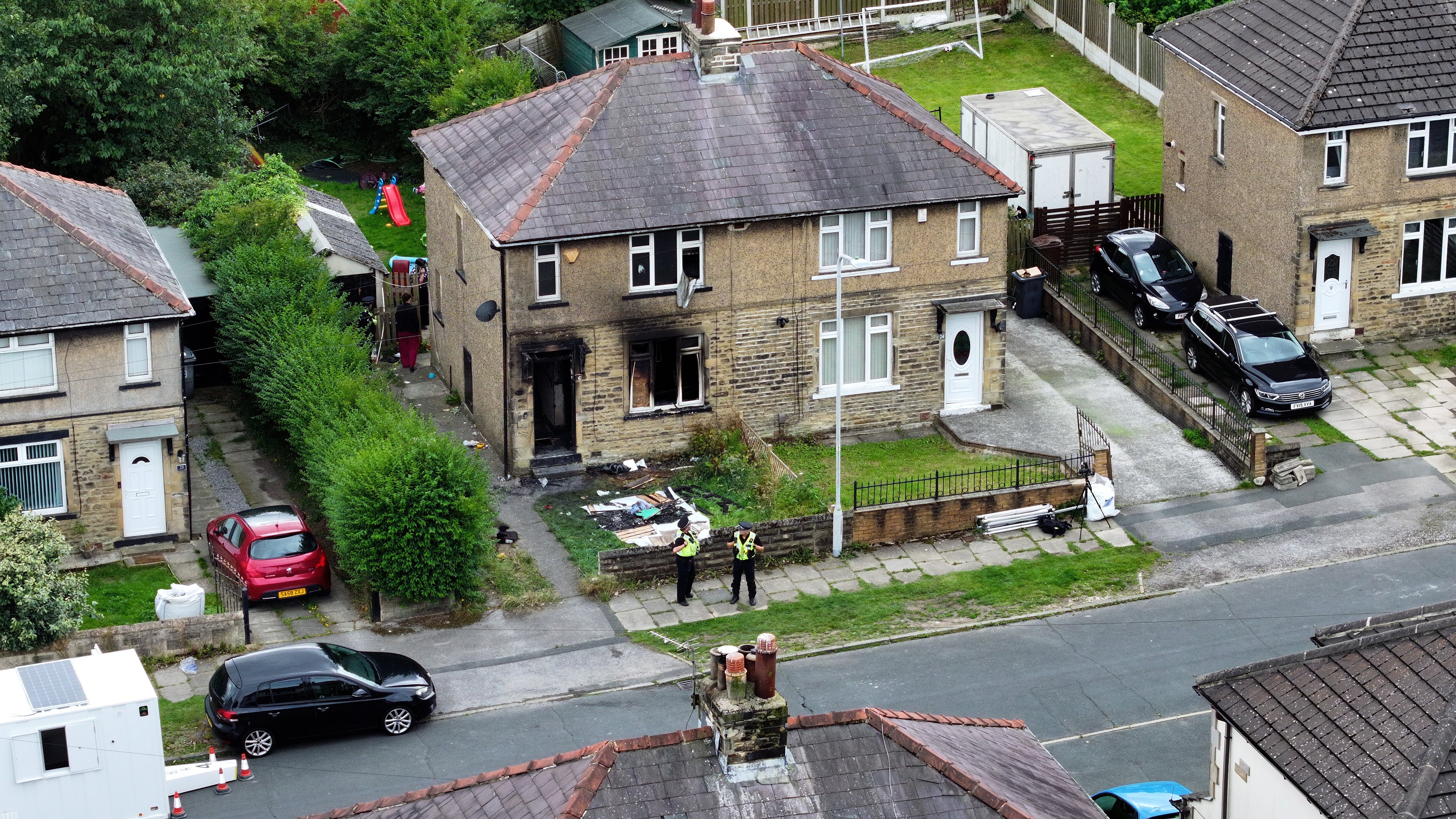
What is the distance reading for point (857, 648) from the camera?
1407 inches

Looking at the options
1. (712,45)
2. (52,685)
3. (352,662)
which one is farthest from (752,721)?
(712,45)

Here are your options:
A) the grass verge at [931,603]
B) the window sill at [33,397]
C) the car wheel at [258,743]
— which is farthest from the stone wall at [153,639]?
the grass verge at [931,603]

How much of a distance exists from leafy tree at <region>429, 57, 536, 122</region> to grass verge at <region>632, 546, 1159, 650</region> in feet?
69.6

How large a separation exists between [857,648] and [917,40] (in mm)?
31994

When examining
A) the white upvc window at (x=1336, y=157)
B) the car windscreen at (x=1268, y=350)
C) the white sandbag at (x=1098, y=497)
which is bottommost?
the white sandbag at (x=1098, y=497)

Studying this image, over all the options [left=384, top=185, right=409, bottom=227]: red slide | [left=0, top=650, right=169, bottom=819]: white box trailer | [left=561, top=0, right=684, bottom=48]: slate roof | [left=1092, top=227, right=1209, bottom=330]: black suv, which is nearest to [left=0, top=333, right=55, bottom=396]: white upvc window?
[left=0, top=650, right=169, bottom=819]: white box trailer

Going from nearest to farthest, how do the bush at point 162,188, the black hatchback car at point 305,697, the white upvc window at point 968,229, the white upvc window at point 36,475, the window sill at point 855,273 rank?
the black hatchback car at point 305,697
the white upvc window at point 36,475
the window sill at point 855,273
the white upvc window at point 968,229
the bush at point 162,188

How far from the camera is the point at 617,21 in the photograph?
60594 millimetres

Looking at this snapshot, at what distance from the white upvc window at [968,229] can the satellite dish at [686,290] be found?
5300 millimetres

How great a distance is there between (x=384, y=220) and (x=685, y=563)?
71.2 feet

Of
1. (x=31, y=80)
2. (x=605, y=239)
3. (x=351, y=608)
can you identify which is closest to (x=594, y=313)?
(x=605, y=239)

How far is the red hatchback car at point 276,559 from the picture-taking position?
36469mm

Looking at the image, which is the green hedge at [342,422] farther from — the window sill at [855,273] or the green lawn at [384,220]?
the window sill at [855,273]

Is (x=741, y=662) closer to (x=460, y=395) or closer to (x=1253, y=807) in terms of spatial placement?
(x=1253, y=807)
